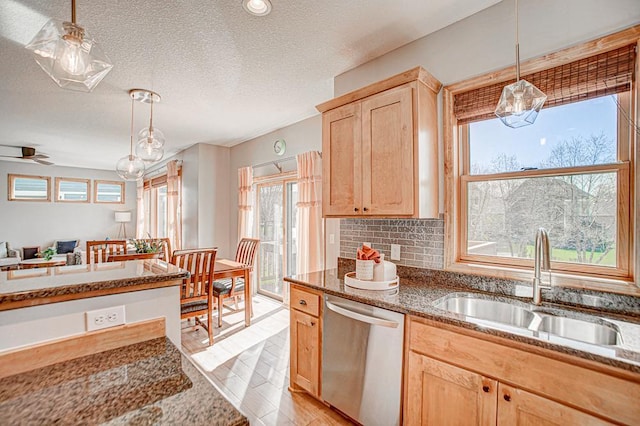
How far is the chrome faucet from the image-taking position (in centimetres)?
153

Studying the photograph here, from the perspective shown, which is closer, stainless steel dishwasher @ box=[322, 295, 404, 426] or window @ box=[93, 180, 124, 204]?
stainless steel dishwasher @ box=[322, 295, 404, 426]

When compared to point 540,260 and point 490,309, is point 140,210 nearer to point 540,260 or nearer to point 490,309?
point 490,309

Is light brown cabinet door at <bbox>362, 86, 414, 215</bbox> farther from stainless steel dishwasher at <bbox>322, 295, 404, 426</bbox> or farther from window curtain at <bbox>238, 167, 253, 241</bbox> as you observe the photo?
window curtain at <bbox>238, 167, 253, 241</bbox>

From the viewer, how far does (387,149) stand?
2.10 m

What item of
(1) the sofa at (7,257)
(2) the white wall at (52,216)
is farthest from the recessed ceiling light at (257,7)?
(2) the white wall at (52,216)

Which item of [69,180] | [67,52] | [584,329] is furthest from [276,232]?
[69,180]

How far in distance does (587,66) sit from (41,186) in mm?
9775

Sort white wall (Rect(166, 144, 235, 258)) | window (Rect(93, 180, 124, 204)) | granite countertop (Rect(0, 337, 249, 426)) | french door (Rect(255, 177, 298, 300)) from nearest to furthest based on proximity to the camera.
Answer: granite countertop (Rect(0, 337, 249, 426)) → french door (Rect(255, 177, 298, 300)) → white wall (Rect(166, 144, 235, 258)) → window (Rect(93, 180, 124, 204))

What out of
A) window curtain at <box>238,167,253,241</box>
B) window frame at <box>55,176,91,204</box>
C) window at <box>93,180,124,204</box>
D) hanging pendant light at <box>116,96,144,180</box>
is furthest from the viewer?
window at <box>93,180,124,204</box>

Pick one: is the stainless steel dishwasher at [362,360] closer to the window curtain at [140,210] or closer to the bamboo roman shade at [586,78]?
the bamboo roman shade at [586,78]

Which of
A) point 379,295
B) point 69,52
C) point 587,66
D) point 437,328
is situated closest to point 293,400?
point 379,295

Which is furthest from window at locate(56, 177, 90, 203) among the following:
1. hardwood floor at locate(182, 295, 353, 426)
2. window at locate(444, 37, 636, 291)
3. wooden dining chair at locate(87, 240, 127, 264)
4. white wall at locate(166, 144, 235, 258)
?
window at locate(444, 37, 636, 291)

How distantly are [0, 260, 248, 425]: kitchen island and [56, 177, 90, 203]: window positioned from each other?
320 inches

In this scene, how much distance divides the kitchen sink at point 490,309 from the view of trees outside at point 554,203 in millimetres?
397
